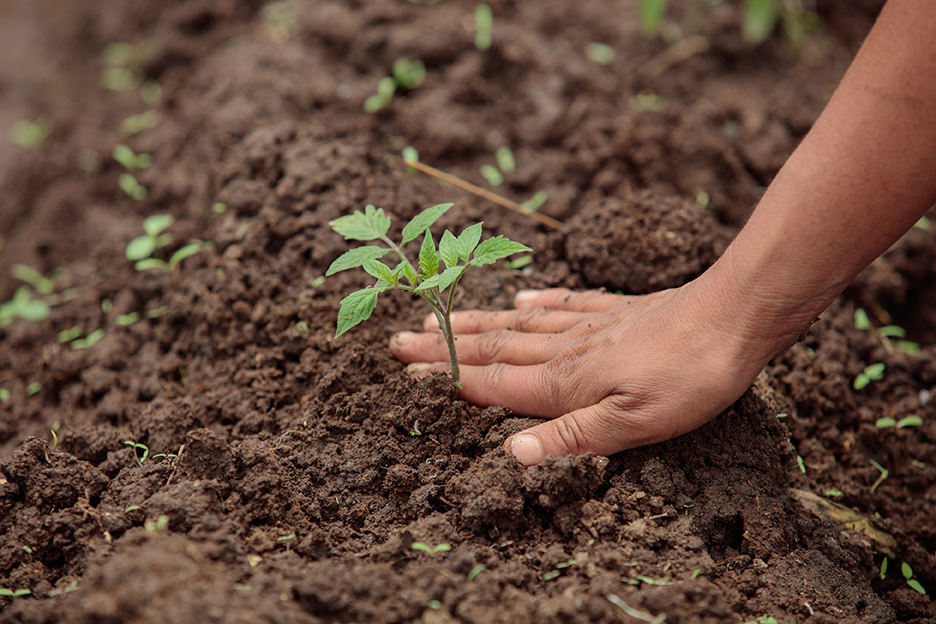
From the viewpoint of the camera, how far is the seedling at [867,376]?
2.94 meters

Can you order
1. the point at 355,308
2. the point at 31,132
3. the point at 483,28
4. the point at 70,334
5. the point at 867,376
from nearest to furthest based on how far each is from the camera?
the point at 355,308
the point at 867,376
the point at 70,334
the point at 483,28
the point at 31,132

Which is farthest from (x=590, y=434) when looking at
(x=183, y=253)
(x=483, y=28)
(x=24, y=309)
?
(x=24, y=309)

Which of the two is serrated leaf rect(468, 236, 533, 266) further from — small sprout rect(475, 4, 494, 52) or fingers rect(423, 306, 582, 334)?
small sprout rect(475, 4, 494, 52)

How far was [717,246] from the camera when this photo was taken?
10.0ft

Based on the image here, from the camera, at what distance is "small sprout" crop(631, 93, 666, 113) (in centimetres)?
395

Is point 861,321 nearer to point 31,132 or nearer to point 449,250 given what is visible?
point 449,250

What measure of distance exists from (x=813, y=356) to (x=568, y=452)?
1319mm

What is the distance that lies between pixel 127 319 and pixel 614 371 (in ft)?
7.67

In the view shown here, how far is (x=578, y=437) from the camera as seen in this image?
2.21 meters

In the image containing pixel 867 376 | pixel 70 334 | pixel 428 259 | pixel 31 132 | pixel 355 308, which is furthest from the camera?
pixel 31 132

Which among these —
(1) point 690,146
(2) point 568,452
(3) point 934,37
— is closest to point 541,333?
Answer: (2) point 568,452

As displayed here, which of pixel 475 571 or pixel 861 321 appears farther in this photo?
pixel 861 321

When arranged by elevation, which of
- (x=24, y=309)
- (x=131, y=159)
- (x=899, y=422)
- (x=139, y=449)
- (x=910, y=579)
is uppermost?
(x=131, y=159)

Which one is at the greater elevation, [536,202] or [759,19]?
[759,19]
